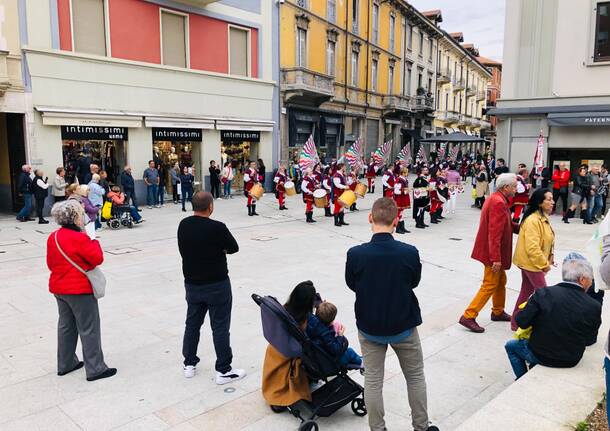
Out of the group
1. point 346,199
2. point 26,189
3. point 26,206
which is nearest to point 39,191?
point 26,189

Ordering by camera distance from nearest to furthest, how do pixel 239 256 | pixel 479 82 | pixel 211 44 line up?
1. pixel 239 256
2. pixel 211 44
3. pixel 479 82

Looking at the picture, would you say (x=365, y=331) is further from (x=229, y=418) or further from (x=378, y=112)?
(x=378, y=112)

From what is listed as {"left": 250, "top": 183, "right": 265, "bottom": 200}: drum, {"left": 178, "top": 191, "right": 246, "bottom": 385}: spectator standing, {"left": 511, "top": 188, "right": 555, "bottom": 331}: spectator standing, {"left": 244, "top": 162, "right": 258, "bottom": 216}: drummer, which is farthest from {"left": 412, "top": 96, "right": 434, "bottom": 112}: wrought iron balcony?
{"left": 178, "top": 191, "right": 246, "bottom": 385}: spectator standing

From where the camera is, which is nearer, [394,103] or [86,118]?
[86,118]

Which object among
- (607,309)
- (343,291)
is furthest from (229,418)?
(607,309)

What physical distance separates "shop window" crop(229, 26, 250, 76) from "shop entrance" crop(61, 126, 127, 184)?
20.3ft

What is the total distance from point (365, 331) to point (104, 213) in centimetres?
1111

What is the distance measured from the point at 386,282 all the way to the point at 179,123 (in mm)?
17627

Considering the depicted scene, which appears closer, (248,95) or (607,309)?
(607,309)

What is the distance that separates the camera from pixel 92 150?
58.2ft

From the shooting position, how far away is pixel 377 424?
3.60 metres

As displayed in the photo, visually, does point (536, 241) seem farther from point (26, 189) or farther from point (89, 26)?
point (89, 26)

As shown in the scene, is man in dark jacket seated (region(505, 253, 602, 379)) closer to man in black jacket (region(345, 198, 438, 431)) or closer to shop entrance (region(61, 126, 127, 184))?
man in black jacket (region(345, 198, 438, 431))

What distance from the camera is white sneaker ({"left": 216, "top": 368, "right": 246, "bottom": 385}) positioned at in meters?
4.71
